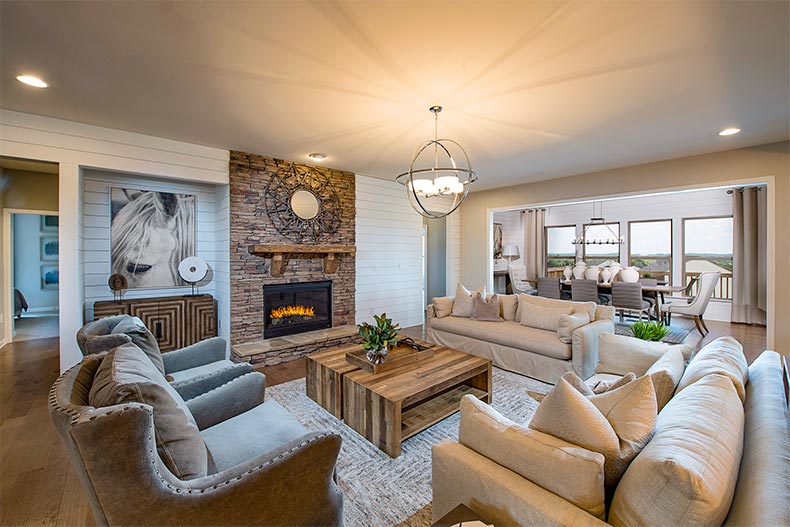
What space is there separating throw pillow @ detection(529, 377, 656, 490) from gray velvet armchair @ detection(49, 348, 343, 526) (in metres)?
0.88

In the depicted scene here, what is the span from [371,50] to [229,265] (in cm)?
330

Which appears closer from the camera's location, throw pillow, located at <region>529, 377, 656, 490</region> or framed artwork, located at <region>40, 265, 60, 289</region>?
throw pillow, located at <region>529, 377, 656, 490</region>

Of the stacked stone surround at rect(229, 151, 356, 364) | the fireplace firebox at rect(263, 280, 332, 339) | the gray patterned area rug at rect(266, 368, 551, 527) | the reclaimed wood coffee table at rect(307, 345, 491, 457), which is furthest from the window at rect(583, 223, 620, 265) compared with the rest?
the stacked stone surround at rect(229, 151, 356, 364)

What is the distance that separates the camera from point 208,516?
1.11m

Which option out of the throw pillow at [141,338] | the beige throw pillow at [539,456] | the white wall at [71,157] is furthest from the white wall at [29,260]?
the beige throw pillow at [539,456]

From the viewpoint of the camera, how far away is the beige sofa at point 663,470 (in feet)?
2.96

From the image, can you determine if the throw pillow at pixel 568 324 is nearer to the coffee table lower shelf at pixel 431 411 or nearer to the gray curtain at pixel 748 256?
the coffee table lower shelf at pixel 431 411

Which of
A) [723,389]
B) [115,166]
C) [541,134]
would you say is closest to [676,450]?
[723,389]

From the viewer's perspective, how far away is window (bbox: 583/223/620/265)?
28.3ft

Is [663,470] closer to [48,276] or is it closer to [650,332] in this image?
[650,332]

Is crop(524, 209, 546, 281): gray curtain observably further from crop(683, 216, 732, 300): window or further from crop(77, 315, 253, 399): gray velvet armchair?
crop(77, 315, 253, 399): gray velvet armchair

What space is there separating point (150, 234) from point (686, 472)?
5.55 meters

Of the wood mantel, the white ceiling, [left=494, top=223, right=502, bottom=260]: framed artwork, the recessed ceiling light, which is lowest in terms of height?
the wood mantel

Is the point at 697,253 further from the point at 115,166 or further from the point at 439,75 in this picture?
the point at 115,166
